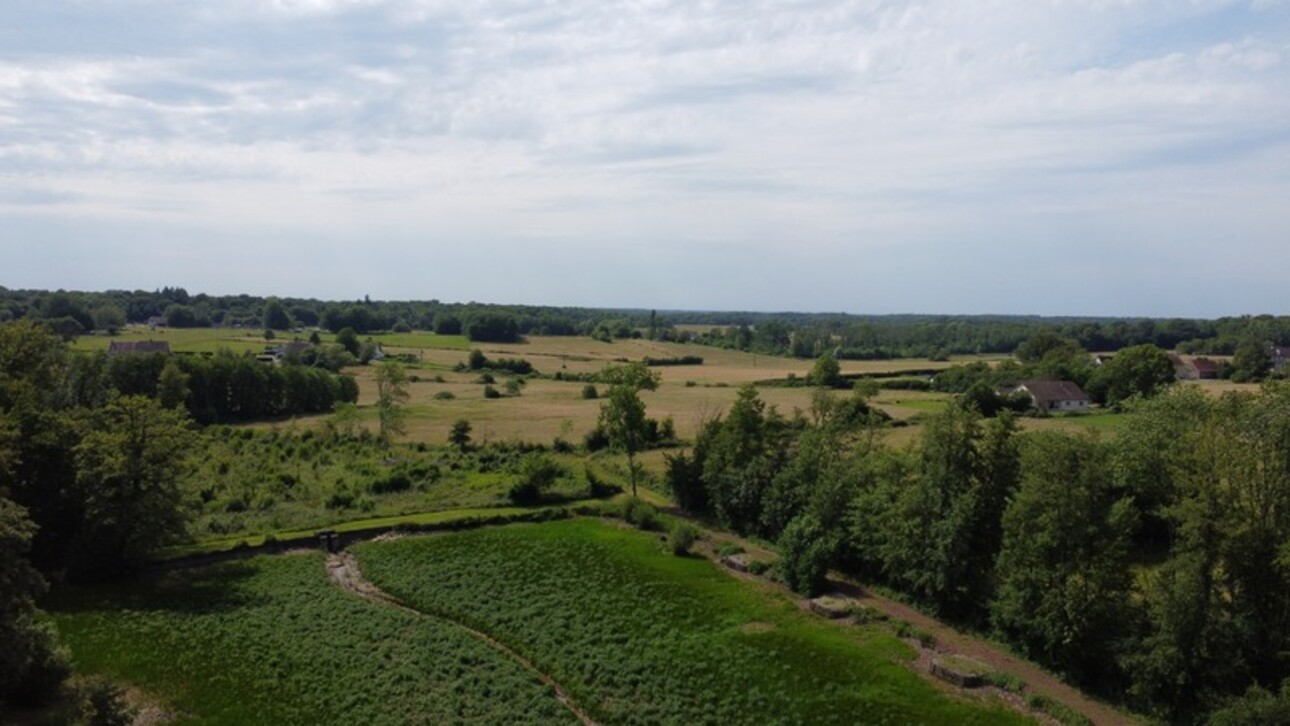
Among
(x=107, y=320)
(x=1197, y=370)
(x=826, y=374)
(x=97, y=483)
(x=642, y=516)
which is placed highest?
(x=107, y=320)

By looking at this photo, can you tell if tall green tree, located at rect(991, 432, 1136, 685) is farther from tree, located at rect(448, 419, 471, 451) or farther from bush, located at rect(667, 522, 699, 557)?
tree, located at rect(448, 419, 471, 451)

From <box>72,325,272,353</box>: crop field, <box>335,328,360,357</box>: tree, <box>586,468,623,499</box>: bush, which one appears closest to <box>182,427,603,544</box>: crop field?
<box>586,468,623,499</box>: bush

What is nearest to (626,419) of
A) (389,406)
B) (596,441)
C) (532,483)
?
(532,483)

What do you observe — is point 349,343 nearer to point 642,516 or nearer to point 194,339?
point 194,339

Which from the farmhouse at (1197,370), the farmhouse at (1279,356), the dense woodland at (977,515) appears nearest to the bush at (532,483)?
the dense woodland at (977,515)

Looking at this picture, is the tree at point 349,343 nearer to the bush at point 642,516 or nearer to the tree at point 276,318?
the tree at point 276,318

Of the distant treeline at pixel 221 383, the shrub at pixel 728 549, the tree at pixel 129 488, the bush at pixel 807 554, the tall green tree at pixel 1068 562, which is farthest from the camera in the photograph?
the distant treeline at pixel 221 383

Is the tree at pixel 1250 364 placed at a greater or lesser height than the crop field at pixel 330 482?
greater

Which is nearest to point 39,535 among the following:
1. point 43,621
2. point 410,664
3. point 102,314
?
point 43,621
